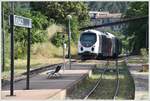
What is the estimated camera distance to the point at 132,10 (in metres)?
79.5

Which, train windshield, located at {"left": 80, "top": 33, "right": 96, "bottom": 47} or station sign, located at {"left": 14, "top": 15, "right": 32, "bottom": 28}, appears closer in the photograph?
station sign, located at {"left": 14, "top": 15, "right": 32, "bottom": 28}

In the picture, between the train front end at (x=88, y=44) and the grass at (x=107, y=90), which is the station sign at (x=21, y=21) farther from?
the train front end at (x=88, y=44)

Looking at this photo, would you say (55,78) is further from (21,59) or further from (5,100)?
(21,59)

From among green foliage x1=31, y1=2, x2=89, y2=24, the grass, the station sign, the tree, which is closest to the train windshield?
the tree

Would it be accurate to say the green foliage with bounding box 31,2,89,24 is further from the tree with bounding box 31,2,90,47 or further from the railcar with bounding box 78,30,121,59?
the railcar with bounding box 78,30,121,59

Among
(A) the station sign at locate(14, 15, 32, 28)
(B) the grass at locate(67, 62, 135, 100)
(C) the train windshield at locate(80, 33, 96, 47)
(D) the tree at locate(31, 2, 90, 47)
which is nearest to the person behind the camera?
(A) the station sign at locate(14, 15, 32, 28)

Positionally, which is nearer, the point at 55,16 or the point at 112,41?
the point at 112,41

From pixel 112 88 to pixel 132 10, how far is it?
53.3m

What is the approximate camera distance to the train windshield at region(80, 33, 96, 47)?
51500mm

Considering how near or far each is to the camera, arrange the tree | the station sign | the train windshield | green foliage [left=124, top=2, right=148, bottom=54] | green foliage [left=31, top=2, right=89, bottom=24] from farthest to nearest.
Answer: green foliage [left=31, top=2, right=89, bottom=24] → the tree → green foliage [left=124, top=2, right=148, bottom=54] → the train windshield → the station sign

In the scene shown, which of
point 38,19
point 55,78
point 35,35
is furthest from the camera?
point 38,19

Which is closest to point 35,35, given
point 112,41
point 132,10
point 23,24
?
point 112,41

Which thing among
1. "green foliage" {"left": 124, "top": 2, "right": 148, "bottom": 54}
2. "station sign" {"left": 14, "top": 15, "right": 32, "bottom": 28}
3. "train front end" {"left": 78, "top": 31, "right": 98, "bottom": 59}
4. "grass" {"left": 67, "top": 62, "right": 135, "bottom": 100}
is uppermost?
"green foliage" {"left": 124, "top": 2, "right": 148, "bottom": 54}

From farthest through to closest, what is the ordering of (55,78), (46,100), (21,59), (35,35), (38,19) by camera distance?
(38,19) < (35,35) < (21,59) < (55,78) < (46,100)
